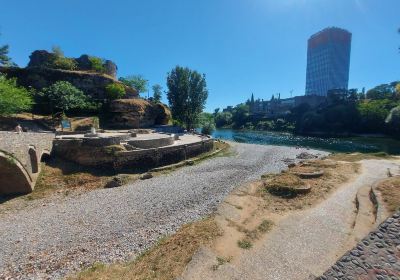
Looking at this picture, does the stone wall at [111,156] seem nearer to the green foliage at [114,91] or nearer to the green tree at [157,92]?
the green foliage at [114,91]

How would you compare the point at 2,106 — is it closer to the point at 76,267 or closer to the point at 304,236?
the point at 76,267

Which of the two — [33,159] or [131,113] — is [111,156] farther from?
[131,113]

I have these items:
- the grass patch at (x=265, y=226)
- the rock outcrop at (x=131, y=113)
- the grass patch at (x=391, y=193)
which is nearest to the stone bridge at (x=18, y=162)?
the grass patch at (x=265, y=226)

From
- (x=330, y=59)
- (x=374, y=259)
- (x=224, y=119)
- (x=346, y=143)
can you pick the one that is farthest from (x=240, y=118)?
(x=374, y=259)

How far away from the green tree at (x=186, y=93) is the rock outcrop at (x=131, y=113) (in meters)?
6.91

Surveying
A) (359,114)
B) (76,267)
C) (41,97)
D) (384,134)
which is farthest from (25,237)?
(359,114)

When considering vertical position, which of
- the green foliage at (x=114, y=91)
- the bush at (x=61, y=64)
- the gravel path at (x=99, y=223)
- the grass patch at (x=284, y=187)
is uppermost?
the bush at (x=61, y=64)

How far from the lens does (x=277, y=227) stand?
29.5 feet

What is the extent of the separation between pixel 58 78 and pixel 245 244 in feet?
111

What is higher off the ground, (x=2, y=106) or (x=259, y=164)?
(x=2, y=106)

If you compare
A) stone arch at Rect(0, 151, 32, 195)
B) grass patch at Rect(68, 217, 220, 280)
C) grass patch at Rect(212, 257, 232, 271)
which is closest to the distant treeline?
stone arch at Rect(0, 151, 32, 195)

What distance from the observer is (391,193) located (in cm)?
1023

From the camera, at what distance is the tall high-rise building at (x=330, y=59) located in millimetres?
114562

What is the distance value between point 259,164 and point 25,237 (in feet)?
63.3
